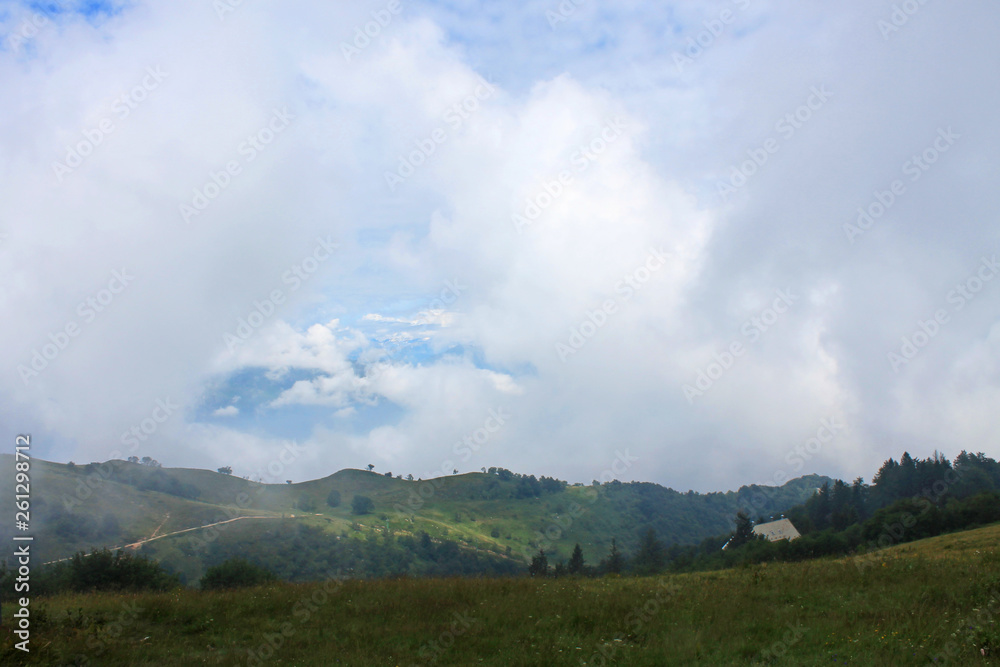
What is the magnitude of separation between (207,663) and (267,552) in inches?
4100

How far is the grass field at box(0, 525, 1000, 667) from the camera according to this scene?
975 cm

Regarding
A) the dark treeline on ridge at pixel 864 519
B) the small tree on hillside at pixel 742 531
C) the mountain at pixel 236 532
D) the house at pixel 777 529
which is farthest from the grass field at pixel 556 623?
the house at pixel 777 529

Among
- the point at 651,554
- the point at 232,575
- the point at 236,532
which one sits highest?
the point at 232,575

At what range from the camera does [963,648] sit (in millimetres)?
8562

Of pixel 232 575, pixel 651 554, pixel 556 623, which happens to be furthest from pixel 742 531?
pixel 556 623

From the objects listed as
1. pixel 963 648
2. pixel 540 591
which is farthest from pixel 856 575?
pixel 540 591

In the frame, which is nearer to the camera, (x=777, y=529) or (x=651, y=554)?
(x=777, y=529)

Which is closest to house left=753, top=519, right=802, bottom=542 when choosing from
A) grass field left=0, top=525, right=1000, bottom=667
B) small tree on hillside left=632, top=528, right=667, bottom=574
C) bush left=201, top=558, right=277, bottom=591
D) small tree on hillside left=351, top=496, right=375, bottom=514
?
small tree on hillside left=632, top=528, right=667, bottom=574

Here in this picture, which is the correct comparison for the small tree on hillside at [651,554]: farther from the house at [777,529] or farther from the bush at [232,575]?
the bush at [232,575]

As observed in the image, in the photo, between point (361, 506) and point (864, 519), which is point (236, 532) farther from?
point (864, 519)

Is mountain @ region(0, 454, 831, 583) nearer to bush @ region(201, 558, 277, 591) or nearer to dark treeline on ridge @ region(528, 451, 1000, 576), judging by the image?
dark treeline on ridge @ region(528, 451, 1000, 576)

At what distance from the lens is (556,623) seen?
11.9 m

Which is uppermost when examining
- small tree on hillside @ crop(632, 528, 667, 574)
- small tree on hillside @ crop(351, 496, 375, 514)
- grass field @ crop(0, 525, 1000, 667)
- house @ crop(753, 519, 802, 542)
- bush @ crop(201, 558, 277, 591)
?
grass field @ crop(0, 525, 1000, 667)

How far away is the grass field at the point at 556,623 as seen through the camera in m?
9.75
